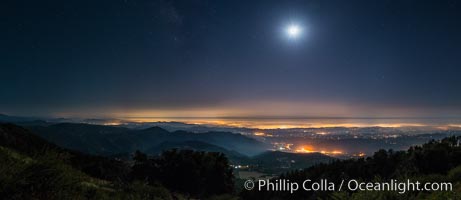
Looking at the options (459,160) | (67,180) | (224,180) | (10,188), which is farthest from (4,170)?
(224,180)

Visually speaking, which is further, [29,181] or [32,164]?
[32,164]

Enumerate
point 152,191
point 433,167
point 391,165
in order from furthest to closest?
point 391,165 → point 433,167 → point 152,191

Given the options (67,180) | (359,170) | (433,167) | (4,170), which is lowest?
(359,170)

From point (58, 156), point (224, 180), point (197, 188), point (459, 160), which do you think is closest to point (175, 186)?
point (197, 188)

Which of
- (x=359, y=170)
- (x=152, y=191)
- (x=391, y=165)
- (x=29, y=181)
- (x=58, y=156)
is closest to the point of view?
(x=29, y=181)

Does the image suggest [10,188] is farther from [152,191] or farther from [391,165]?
[391,165]

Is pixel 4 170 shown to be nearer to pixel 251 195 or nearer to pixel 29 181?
pixel 29 181

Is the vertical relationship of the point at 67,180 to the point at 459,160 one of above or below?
above

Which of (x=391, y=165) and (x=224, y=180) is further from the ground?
(x=391, y=165)

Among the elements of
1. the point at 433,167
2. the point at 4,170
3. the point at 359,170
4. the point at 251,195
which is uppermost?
the point at 4,170
